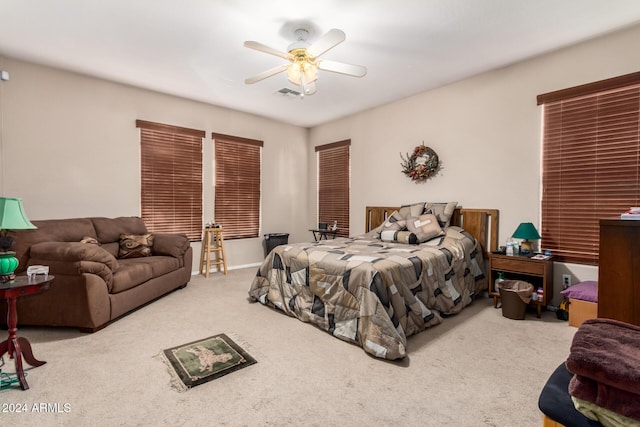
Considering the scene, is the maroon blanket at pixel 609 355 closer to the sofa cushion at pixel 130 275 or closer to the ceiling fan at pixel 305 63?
the ceiling fan at pixel 305 63

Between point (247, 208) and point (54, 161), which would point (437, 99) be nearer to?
point (247, 208)

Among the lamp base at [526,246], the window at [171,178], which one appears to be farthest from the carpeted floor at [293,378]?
the window at [171,178]

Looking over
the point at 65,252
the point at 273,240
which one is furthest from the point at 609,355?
the point at 273,240

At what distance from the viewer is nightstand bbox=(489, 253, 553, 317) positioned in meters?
3.05

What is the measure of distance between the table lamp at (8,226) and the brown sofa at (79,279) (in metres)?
0.57

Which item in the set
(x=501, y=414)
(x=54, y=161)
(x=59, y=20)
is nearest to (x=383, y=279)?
(x=501, y=414)

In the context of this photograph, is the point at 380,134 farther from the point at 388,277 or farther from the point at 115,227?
the point at 115,227

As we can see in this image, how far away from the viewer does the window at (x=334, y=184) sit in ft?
18.6

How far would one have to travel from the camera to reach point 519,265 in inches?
126

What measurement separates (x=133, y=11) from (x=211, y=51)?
2.61 feet

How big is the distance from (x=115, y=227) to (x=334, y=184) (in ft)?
11.9

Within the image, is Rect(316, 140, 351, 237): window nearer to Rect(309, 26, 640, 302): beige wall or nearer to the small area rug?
Rect(309, 26, 640, 302): beige wall

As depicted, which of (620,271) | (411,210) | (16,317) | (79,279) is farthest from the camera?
(411,210)

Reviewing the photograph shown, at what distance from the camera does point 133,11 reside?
2582mm
